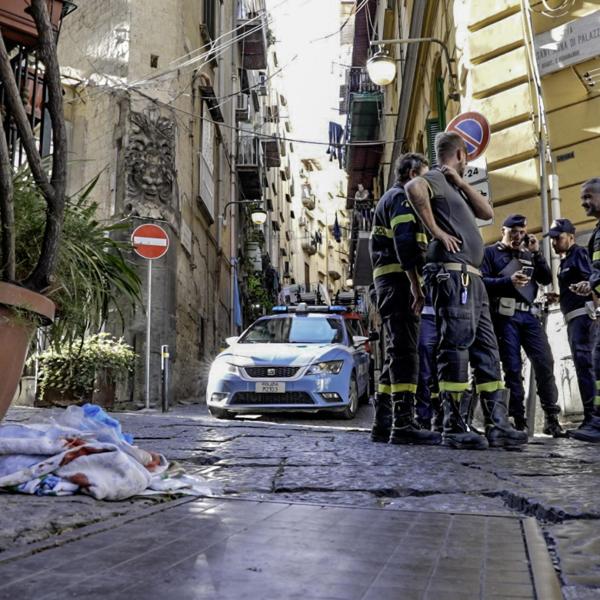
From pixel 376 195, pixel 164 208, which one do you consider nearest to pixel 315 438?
pixel 164 208

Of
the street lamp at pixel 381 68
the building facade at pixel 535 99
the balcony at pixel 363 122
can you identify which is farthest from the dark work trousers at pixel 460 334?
the balcony at pixel 363 122

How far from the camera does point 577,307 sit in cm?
614

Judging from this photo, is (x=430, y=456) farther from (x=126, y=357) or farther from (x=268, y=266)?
(x=268, y=266)

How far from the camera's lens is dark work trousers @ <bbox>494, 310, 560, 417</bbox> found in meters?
6.11

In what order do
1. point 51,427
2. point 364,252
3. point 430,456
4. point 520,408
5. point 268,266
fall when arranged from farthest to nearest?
point 268,266 < point 364,252 < point 520,408 < point 430,456 < point 51,427

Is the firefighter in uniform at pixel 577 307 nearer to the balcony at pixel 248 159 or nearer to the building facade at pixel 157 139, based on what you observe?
the building facade at pixel 157 139

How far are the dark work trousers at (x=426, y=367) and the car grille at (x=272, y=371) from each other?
2.10 meters

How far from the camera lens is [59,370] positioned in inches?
379

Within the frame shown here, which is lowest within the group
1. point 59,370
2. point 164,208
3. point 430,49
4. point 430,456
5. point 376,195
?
point 430,456

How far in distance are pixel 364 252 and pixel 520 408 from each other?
75.0 ft

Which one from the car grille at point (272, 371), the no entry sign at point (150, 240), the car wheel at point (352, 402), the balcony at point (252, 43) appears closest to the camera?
the car grille at point (272, 371)

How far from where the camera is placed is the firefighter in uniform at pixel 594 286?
17.6ft

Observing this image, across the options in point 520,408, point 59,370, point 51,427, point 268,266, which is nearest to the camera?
point 51,427

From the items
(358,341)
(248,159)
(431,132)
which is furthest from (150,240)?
(248,159)
